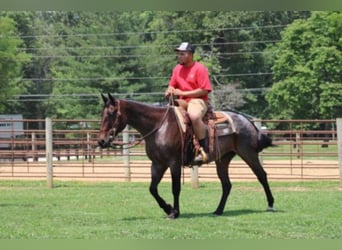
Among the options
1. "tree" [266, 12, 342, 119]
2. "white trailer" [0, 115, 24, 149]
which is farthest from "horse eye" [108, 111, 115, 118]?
"tree" [266, 12, 342, 119]

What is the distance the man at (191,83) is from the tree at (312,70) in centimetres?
2900

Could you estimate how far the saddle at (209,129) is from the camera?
23.5 feet

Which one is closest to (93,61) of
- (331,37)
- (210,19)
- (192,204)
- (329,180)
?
(210,19)

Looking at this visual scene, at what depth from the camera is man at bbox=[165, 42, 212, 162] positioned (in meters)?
6.78

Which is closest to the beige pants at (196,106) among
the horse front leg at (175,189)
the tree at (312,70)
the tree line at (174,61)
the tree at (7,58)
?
the horse front leg at (175,189)

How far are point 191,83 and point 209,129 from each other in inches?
30.3

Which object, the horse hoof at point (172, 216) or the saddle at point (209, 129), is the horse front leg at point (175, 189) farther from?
the saddle at point (209, 129)

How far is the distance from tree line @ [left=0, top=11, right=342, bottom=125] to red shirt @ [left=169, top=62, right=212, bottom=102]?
86.6ft

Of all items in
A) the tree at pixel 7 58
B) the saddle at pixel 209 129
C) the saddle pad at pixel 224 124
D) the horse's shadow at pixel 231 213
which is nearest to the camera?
the saddle at pixel 209 129

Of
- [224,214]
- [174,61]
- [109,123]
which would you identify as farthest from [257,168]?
[174,61]

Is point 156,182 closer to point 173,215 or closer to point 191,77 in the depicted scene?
point 173,215

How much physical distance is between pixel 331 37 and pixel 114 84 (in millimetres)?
12986

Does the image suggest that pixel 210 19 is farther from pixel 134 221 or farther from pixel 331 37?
pixel 134 221

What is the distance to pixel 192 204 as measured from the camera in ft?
29.2
